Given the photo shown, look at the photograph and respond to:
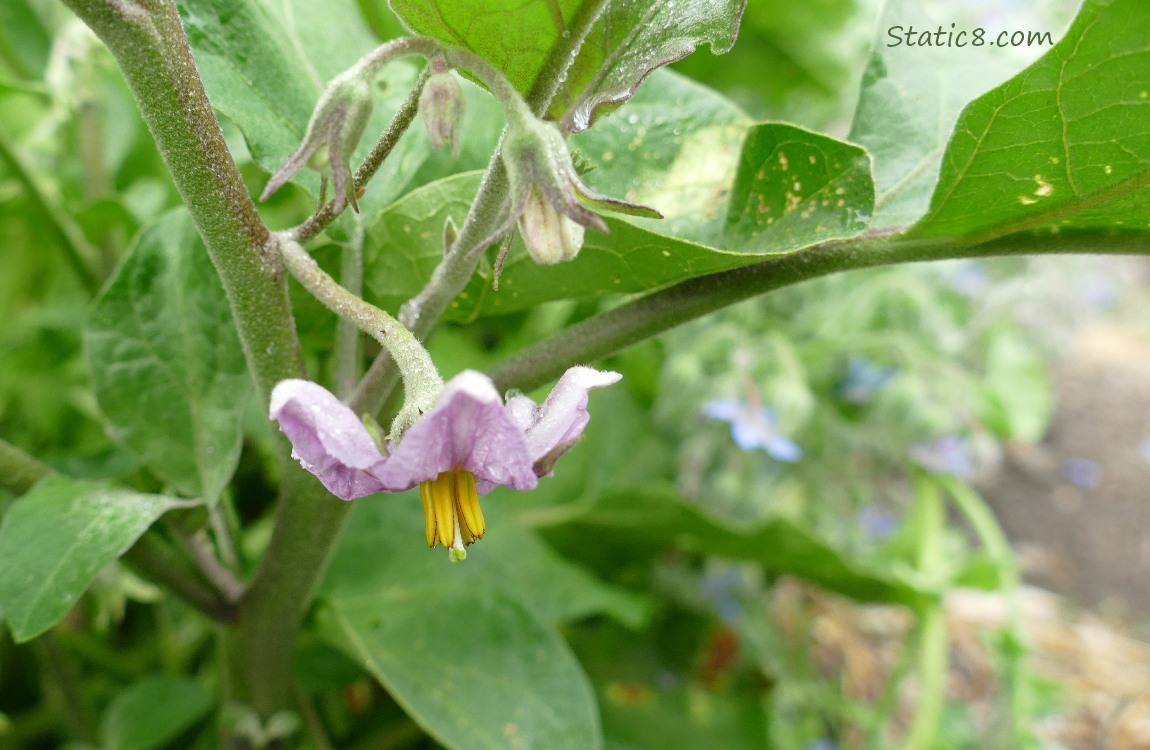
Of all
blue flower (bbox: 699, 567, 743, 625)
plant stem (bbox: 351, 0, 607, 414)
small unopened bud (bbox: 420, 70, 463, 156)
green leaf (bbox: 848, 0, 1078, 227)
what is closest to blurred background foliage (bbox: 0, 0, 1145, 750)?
blue flower (bbox: 699, 567, 743, 625)

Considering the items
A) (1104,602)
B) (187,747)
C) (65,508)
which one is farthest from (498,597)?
(1104,602)

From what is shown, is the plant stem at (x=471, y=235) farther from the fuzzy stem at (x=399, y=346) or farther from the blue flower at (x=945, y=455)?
the blue flower at (x=945, y=455)

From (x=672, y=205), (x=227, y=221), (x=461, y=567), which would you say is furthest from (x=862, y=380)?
(x=227, y=221)

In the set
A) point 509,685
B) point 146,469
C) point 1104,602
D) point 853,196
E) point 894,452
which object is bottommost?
point 1104,602

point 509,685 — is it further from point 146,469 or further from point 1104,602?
point 1104,602

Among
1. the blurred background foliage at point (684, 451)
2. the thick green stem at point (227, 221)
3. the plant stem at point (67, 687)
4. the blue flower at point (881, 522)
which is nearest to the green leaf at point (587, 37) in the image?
the thick green stem at point (227, 221)
